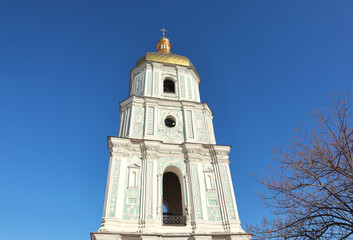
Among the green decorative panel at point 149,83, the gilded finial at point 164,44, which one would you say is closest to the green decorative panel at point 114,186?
the green decorative panel at point 149,83

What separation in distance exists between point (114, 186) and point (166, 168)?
3048 mm

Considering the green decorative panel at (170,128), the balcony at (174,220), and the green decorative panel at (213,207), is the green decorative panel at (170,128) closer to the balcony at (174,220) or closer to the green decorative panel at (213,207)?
the green decorative panel at (213,207)

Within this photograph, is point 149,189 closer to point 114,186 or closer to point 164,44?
point 114,186

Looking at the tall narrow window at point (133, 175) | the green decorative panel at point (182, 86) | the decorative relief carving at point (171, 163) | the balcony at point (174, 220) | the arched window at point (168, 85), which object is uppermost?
the arched window at point (168, 85)

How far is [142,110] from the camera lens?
48.9 feet

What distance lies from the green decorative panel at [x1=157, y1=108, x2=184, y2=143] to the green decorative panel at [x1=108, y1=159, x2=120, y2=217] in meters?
3.11

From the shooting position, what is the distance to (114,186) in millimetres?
11047

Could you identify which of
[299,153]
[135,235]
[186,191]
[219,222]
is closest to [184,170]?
[186,191]

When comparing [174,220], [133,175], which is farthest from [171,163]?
[174,220]

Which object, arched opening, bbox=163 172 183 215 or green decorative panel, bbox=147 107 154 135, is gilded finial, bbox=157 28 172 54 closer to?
green decorative panel, bbox=147 107 154 135

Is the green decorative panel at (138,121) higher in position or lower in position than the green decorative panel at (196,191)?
higher

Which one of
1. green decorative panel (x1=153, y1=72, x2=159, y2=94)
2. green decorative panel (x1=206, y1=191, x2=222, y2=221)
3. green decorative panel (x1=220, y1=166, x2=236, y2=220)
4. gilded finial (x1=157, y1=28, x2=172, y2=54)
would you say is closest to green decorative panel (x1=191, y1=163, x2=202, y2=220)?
green decorative panel (x1=206, y1=191, x2=222, y2=221)

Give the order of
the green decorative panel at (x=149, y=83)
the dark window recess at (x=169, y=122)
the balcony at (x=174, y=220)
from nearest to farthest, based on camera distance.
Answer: the balcony at (x=174, y=220) → the dark window recess at (x=169, y=122) → the green decorative panel at (x=149, y=83)

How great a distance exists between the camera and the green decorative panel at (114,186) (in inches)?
402
